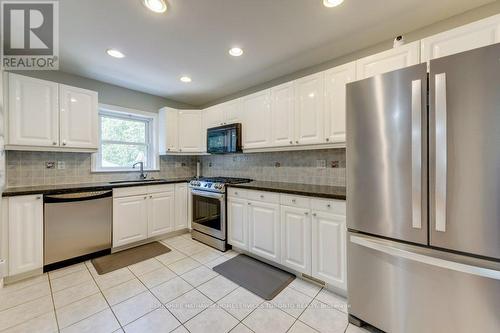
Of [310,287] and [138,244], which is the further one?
[138,244]

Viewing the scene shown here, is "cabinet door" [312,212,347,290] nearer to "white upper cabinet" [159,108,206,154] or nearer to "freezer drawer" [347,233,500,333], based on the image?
"freezer drawer" [347,233,500,333]

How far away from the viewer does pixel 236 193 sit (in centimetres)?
272

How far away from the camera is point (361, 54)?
2.26 m

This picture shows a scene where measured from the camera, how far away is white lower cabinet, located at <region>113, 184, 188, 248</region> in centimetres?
279

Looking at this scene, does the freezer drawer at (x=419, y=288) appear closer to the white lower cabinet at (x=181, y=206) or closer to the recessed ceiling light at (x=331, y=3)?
the recessed ceiling light at (x=331, y=3)

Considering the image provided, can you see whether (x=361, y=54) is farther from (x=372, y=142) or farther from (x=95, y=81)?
(x=95, y=81)

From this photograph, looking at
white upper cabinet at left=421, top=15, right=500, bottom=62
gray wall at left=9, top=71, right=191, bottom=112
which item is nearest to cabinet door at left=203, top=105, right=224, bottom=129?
gray wall at left=9, top=71, right=191, bottom=112

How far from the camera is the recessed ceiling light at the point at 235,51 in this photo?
2.26 meters

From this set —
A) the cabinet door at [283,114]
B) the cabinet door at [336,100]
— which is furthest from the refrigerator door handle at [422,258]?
the cabinet door at [283,114]

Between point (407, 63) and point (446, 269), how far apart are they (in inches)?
60.7

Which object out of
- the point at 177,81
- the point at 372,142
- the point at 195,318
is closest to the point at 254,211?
the point at 195,318

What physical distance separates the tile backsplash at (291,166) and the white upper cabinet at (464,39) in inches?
44.8

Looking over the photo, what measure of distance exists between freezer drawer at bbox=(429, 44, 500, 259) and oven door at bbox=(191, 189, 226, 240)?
7.30ft

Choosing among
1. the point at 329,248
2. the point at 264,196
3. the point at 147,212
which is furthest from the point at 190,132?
the point at 329,248
